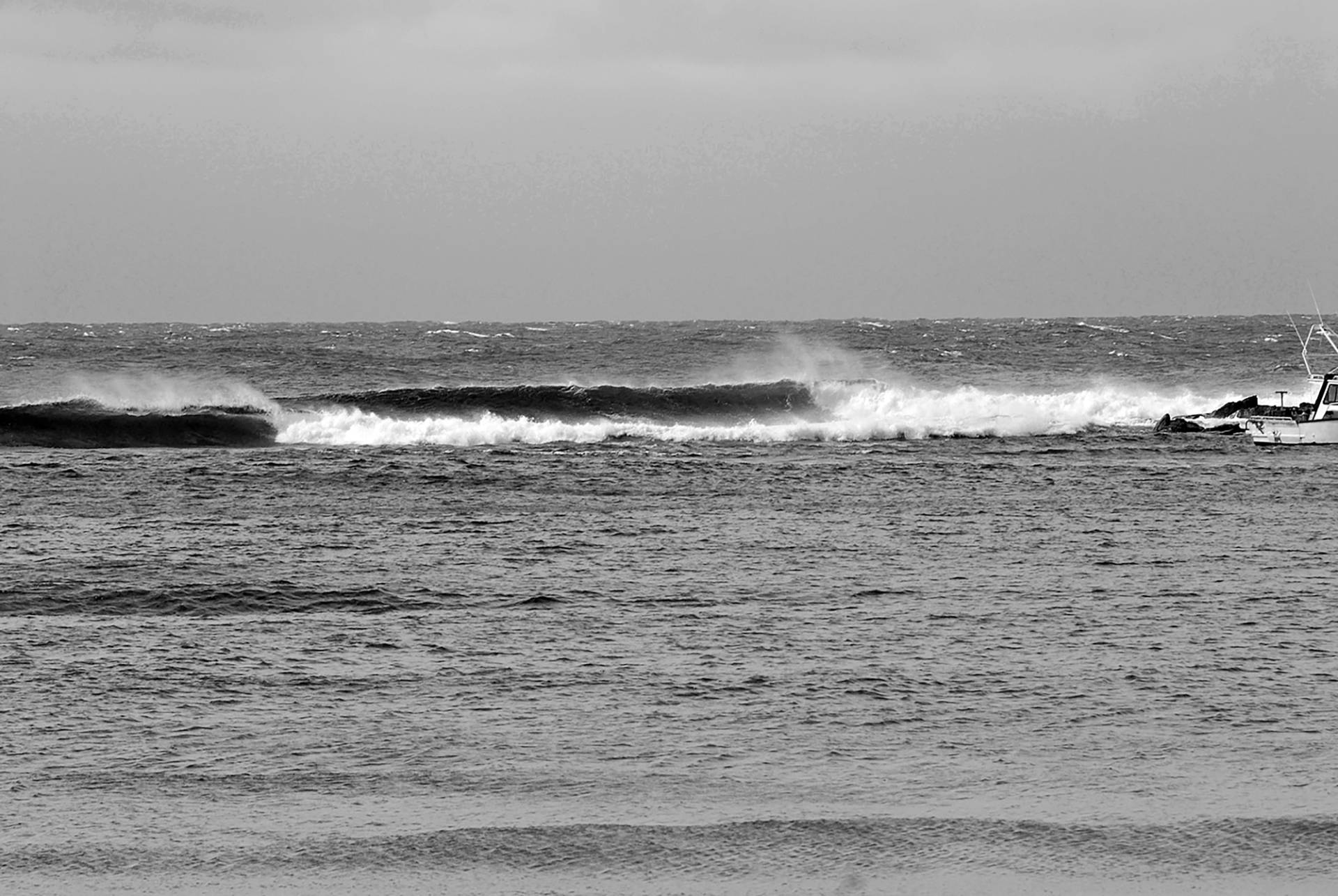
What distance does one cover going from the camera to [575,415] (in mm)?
42250

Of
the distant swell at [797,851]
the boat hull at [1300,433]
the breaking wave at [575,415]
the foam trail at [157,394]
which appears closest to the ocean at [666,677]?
the distant swell at [797,851]

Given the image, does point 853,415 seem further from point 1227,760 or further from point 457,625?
point 1227,760

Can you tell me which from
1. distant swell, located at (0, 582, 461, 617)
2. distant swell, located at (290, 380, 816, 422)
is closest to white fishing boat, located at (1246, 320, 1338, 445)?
distant swell, located at (290, 380, 816, 422)

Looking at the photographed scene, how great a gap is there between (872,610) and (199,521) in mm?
10154

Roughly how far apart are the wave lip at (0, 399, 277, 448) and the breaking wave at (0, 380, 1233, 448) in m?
0.04

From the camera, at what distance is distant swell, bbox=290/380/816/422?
4253 centimetres

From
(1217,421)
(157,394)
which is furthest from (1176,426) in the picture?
(157,394)

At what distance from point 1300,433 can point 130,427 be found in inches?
1064

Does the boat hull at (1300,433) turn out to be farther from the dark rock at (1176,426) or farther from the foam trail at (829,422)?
the foam trail at (829,422)

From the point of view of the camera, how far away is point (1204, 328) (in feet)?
343

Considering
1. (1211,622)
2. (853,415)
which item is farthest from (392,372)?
(1211,622)

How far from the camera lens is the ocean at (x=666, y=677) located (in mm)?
7832

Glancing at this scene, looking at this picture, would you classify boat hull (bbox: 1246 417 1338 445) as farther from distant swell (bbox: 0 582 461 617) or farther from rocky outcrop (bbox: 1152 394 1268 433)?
distant swell (bbox: 0 582 461 617)

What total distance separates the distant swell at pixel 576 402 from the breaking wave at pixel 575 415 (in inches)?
2.4
